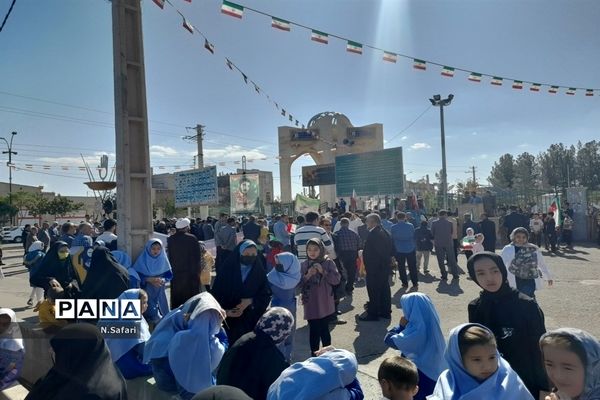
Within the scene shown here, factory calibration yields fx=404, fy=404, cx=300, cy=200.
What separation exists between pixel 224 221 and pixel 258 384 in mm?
9521

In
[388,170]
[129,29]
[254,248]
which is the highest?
[129,29]

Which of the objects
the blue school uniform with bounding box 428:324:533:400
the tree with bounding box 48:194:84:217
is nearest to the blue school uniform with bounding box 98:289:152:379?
the blue school uniform with bounding box 428:324:533:400

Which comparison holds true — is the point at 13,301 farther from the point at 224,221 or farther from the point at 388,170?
the point at 388,170

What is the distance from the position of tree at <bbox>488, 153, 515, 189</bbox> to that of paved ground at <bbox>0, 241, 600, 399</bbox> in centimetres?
5066

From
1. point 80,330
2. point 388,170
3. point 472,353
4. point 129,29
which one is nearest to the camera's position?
point 472,353

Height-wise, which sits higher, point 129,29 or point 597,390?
point 129,29

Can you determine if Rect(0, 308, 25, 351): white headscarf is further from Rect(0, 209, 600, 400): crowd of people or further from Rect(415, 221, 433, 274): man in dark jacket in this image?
Rect(415, 221, 433, 274): man in dark jacket

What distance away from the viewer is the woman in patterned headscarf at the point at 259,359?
238 centimetres

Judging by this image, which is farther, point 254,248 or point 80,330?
point 254,248

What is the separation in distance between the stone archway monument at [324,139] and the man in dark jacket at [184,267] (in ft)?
115

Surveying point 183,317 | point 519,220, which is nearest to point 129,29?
point 183,317

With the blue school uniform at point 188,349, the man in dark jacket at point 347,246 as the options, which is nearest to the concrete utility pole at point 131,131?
the man in dark jacket at point 347,246

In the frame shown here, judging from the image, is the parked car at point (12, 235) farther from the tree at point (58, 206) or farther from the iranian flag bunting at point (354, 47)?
the iranian flag bunting at point (354, 47)

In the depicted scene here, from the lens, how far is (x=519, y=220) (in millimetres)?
11320
